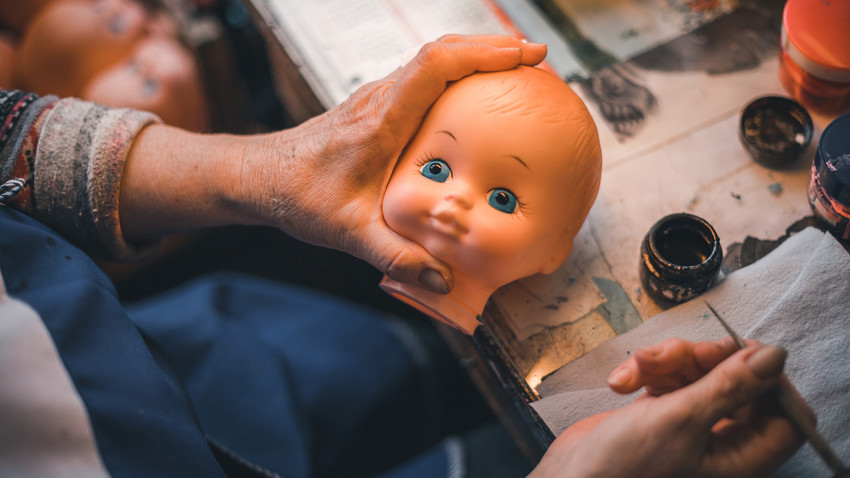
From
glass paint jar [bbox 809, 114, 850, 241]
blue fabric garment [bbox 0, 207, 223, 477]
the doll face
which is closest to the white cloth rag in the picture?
glass paint jar [bbox 809, 114, 850, 241]

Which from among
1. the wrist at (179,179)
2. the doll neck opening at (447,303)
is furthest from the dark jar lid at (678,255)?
the wrist at (179,179)

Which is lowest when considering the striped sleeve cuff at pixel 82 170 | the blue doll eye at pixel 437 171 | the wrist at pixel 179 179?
the blue doll eye at pixel 437 171

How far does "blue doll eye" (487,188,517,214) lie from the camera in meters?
1.13

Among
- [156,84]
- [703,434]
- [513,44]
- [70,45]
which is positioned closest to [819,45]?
[513,44]

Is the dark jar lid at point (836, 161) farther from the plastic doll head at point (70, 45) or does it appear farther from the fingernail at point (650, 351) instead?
the plastic doll head at point (70, 45)

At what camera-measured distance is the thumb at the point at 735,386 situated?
0.87 metres

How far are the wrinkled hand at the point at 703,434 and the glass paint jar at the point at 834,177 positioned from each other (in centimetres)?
53

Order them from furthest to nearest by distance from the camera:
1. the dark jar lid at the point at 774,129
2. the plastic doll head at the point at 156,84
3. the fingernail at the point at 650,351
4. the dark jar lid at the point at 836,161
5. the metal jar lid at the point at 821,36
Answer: the plastic doll head at the point at 156,84, the dark jar lid at the point at 774,129, the metal jar lid at the point at 821,36, the dark jar lid at the point at 836,161, the fingernail at the point at 650,351

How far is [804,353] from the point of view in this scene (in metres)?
1.19

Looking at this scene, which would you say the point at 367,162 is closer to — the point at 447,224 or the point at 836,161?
the point at 447,224

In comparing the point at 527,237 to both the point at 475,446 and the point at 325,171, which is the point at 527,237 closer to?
the point at 325,171

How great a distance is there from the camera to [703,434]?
2.90 feet

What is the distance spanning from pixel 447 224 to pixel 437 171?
0.13m

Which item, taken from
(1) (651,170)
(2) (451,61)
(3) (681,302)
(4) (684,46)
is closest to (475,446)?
(3) (681,302)
